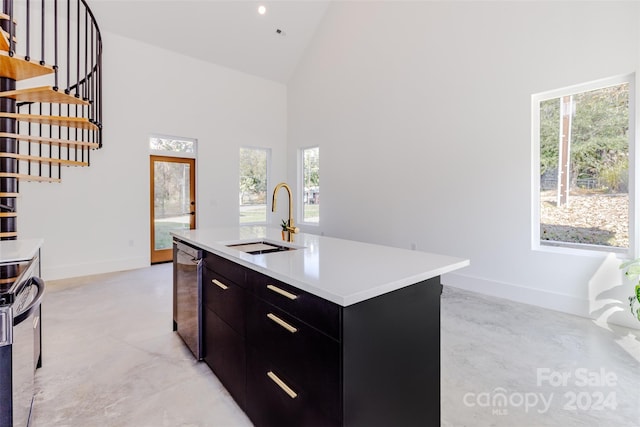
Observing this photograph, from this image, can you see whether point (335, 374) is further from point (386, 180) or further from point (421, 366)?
point (386, 180)

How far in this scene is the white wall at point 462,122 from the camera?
3076mm

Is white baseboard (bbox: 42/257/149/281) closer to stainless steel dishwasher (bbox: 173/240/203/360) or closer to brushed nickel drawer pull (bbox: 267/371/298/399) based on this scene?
stainless steel dishwasher (bbox: 173/240/203/360)

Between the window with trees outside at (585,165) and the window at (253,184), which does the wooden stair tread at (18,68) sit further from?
the window with trees outside at (585,165)

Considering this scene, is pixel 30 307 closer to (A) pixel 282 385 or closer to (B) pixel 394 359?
(A) pixel 282 385

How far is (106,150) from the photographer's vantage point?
189 inches

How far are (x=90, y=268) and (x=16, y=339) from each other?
4353 mm

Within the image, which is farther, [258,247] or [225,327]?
[258,247]

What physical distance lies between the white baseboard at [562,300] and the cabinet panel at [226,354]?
10.7 ft

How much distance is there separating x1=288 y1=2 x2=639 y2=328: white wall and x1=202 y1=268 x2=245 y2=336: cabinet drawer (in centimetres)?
330

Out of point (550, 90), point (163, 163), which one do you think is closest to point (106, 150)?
point (163, 163)

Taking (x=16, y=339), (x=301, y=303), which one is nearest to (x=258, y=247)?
(x=301, y=303)

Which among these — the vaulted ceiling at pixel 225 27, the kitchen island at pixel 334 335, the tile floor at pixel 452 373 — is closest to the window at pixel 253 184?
the vaulted ceiling at pixel 225 27

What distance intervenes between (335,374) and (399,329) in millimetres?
342

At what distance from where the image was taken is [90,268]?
4.70 metres
